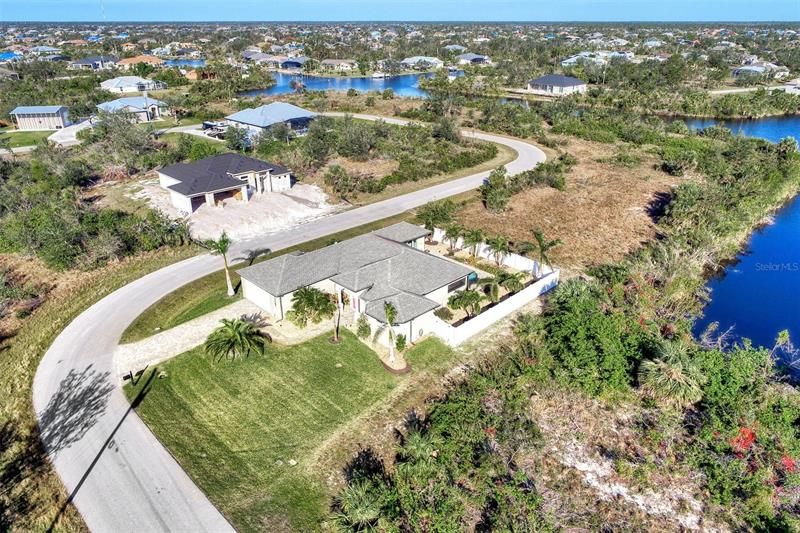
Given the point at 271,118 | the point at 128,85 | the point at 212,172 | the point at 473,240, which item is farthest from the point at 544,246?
the point at 128,85

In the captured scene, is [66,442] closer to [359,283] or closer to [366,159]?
[359,283]

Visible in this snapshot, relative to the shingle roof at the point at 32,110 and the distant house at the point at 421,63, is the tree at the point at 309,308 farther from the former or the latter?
the distant house at the point at 421,63

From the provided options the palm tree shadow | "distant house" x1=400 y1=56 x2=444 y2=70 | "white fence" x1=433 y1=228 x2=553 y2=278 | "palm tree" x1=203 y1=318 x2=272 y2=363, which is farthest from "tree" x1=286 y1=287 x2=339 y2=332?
"distant house" x1=400 y1=56 x2=444 y2=70

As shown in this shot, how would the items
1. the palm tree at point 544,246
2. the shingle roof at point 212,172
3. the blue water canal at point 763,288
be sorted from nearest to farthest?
the blue water canal at point 763,288 → the palm tree at point 544,246 → the shingle roof at point 212,172

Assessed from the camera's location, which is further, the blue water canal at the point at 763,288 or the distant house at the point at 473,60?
the distant house at the point at 473,60

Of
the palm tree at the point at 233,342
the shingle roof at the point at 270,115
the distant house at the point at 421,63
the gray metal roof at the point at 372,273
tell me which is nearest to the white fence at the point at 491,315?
the gray metal roof at the point at 372,273

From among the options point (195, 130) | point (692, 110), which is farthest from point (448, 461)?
point (692, 110)

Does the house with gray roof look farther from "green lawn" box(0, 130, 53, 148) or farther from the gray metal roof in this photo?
"green lawn" box(0, 130, 53, 148)

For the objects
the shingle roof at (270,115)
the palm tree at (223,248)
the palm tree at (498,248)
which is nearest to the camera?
the palm tree at (223,248)
